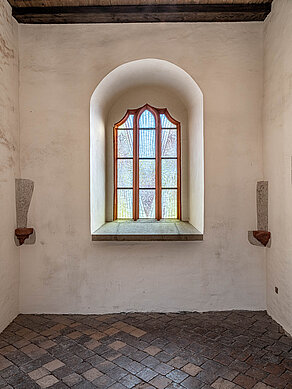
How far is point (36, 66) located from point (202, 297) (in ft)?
9.92

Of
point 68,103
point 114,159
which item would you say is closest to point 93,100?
point 68,103

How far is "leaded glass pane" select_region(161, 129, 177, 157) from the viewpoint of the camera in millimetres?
4488

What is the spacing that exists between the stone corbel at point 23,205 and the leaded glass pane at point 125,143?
4.31ft

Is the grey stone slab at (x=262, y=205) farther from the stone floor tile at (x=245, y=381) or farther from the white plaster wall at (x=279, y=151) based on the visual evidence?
the stone floor tile at (x=245, y=381)

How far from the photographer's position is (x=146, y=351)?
2.80 meters

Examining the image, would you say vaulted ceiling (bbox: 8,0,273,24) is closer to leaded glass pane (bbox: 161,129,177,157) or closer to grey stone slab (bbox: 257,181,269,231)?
leaded glass pane (bbox: 161,129,177,157)

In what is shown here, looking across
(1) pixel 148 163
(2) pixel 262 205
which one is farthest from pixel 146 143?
(2) pixel 262 205

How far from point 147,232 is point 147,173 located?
1039 millimetres

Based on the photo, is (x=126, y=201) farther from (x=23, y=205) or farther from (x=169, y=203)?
(x=23, y=205)

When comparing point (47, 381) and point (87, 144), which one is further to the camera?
point (87, 144)

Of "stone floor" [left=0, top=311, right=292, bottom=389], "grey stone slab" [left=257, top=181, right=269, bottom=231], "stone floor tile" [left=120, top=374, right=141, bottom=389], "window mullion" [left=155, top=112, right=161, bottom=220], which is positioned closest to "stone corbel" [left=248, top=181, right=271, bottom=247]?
"grey stone slab" [left=257, top=181, right=269, bottom=231]

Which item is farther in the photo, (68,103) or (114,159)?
(114,159)

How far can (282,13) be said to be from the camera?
3186 millimetres

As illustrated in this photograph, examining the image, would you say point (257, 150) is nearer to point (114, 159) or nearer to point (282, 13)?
point (282, 13)
